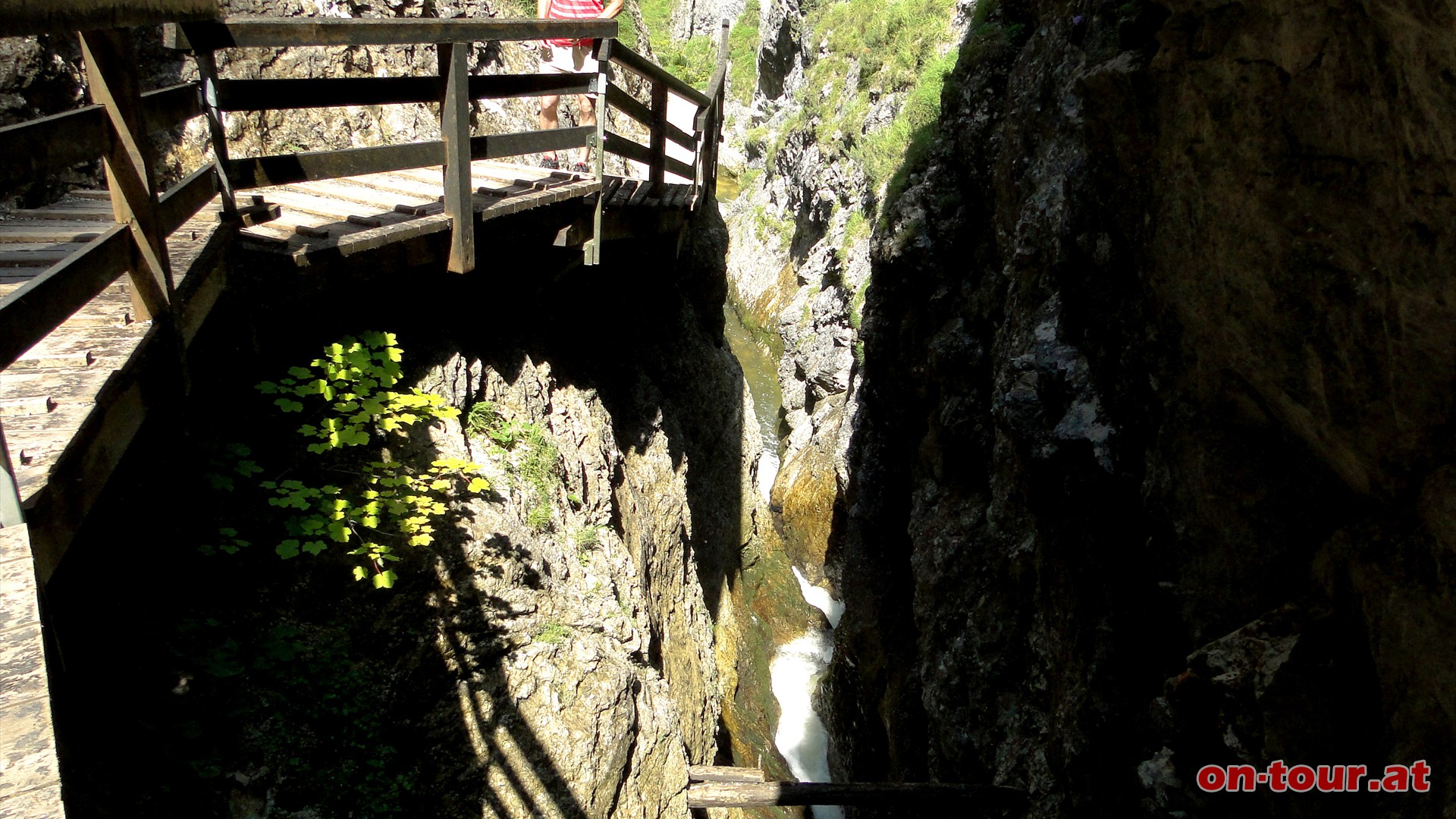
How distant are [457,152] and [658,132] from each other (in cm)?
263

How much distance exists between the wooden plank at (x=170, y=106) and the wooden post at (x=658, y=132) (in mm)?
3422

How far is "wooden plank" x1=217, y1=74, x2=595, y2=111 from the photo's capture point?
3.38 m

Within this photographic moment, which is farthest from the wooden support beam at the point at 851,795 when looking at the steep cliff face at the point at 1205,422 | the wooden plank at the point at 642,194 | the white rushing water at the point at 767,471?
the white rushing water at the point at 767,471

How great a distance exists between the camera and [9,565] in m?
1.42

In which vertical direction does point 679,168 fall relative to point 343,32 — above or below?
above

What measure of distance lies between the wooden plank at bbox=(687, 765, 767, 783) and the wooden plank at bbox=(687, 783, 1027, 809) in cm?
8

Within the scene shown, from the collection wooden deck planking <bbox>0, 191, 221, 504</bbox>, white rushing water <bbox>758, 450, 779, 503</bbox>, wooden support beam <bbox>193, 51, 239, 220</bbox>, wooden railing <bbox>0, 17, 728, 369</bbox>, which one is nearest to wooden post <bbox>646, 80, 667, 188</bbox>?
wooden railing <bbox>0, 17, 728, 369</bbox>

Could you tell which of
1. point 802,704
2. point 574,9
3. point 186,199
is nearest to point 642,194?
point 574,9

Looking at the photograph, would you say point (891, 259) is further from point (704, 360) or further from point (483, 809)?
point (483, 809)

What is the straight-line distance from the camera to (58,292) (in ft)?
6.59

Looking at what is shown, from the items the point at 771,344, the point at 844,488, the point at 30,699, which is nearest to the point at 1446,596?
the point at 30,699

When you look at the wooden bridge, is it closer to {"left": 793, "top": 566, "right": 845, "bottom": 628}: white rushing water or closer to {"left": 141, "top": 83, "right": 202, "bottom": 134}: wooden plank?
{"left": 141, "top": 83, "right": 202, "bottom": 134}: wooden plank

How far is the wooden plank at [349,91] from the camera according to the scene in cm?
338

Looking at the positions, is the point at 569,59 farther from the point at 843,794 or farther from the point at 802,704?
the point at 802,704
